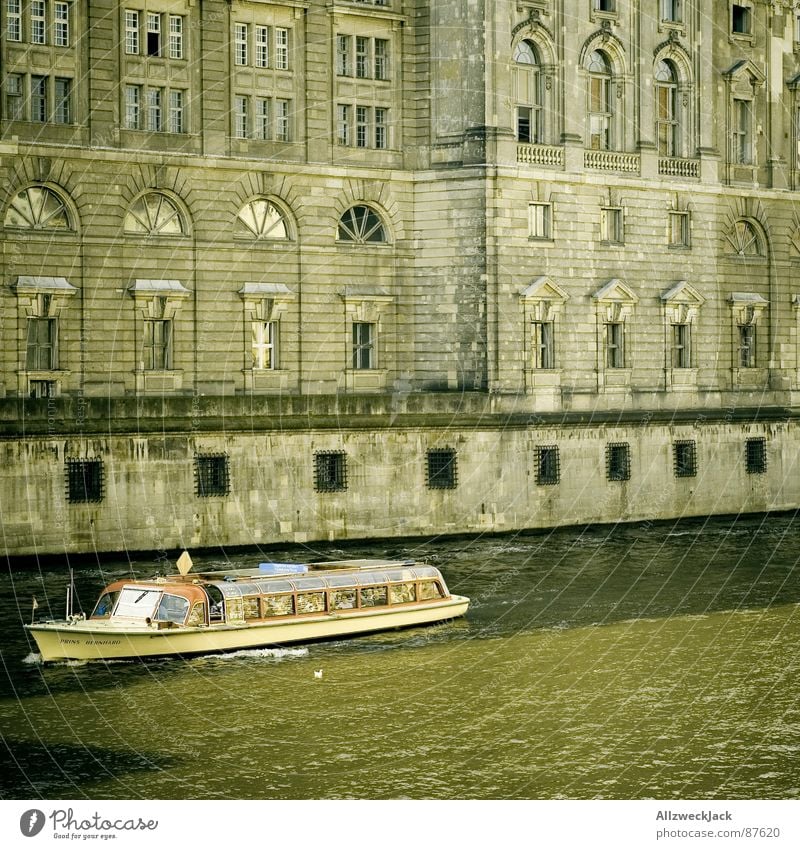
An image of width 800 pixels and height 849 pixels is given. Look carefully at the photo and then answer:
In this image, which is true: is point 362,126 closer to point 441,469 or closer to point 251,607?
point 441,469

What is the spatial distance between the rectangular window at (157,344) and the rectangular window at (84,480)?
8868 mm

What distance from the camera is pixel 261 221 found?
68250 mm

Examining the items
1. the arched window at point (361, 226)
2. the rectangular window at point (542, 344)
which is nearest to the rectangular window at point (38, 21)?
the arched window at point (361, 226)

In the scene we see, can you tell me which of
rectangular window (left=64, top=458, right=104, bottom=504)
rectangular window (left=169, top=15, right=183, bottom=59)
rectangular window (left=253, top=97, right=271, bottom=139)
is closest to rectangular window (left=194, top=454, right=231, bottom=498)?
rectangular window (left=64, top=458, right=104, bottom=504)

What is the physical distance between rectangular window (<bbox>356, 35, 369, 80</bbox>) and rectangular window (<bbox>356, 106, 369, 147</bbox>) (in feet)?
4.11

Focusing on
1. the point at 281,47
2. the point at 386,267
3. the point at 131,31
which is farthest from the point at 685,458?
the point at 131,31

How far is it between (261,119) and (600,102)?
14039mm

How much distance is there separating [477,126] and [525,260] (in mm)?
5320

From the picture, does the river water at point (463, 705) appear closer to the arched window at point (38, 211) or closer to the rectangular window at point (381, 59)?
the arched window at point (38, 211)

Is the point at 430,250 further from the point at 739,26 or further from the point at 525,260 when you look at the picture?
the point at 739,26

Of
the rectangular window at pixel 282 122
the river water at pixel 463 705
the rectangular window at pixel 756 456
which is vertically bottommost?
the river water at pixel 463 705

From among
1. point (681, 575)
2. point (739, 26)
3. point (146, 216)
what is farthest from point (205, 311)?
point (739, 26)

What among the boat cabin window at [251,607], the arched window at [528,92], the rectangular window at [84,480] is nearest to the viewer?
the boat cabin window at [251,607]

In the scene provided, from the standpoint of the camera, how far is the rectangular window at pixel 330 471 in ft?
204
